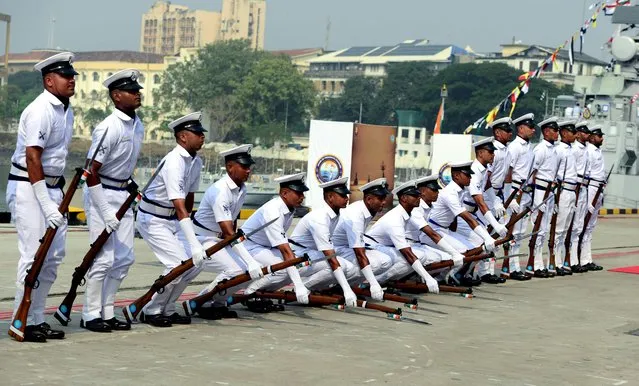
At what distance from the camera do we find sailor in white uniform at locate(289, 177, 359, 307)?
1167 cm

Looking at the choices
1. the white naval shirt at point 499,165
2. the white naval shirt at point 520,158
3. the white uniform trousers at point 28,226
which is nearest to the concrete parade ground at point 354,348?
the white uniform trousers at point 28,226

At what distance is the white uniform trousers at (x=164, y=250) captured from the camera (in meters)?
10.1

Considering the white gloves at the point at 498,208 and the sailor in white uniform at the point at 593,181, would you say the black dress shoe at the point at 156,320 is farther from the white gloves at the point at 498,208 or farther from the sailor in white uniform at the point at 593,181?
the sailor in white uniform at the point at 593,181

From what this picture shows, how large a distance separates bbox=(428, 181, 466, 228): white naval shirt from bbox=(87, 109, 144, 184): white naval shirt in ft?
18.5

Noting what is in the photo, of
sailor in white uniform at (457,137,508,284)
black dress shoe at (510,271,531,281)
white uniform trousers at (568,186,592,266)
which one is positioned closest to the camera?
sailor in white uniform at (457,137,508,284)

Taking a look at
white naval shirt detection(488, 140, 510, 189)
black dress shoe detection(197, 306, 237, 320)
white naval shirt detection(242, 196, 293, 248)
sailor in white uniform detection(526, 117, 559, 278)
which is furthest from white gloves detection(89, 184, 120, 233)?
sailor in white uniform detection(526, 117, 559, 278)

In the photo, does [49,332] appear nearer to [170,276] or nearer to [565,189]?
[170,276]

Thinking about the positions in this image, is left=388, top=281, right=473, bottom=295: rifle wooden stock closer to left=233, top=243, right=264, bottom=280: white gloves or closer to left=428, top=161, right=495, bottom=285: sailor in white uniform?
left=428, top=161, right=495, bottom=285: sailor in white uniform

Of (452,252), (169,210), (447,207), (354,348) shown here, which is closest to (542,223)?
(447,207)

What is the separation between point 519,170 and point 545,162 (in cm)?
65

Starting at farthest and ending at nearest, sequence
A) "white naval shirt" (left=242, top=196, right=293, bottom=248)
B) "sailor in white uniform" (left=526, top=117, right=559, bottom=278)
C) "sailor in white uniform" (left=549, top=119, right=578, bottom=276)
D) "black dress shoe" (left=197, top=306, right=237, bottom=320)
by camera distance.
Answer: "sailor in white uniform" (left=549, top=119, right=578, bottom=276) → "sailor in white uniform" (left=526, top=117, right=559, bottom=278) → "white naval shirt" (left=242, top=196, right=293, bottom=248) → "black dress shoe" (left=197, top=306, right=237, bottom=320)

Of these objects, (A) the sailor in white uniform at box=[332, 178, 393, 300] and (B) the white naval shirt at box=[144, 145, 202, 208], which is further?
(A) the sailor in white uniform at box=[332, 178, 393, 300]

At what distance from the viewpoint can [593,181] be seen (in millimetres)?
18078

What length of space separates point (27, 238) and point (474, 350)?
3.88 metres
